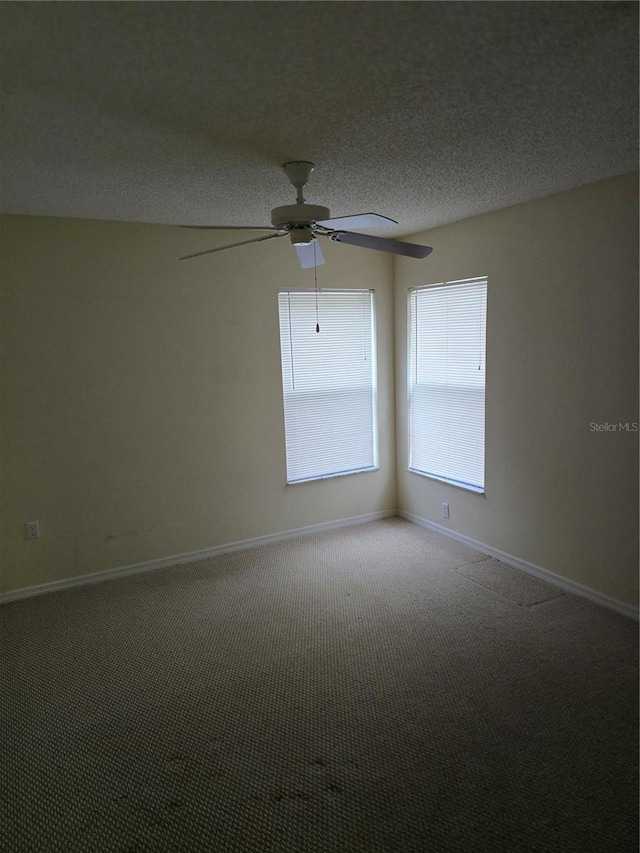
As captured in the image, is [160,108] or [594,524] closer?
[160,108]

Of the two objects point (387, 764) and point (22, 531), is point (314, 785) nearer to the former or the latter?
point (387, 764)

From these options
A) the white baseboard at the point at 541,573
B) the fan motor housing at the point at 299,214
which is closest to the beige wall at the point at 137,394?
the white baseboard at the point at 541,573

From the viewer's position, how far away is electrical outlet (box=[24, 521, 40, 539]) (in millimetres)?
3535

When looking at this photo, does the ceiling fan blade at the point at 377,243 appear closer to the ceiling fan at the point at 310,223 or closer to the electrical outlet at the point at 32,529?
the ceiling fan at the point at 310,223

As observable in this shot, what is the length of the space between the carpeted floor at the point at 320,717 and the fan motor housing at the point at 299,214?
83.0 inches

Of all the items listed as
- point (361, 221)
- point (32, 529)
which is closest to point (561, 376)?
point (361, 221)

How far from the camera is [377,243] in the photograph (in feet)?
8.52

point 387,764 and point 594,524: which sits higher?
point 594,524

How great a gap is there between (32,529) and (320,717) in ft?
7.54

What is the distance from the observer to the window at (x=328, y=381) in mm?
4301

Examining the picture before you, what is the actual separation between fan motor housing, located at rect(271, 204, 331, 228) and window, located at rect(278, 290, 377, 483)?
6.03 feet

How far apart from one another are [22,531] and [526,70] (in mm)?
3621

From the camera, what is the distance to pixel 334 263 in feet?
14.4

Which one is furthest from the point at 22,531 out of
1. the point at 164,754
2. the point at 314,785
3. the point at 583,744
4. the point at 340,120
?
the point at 583,744
